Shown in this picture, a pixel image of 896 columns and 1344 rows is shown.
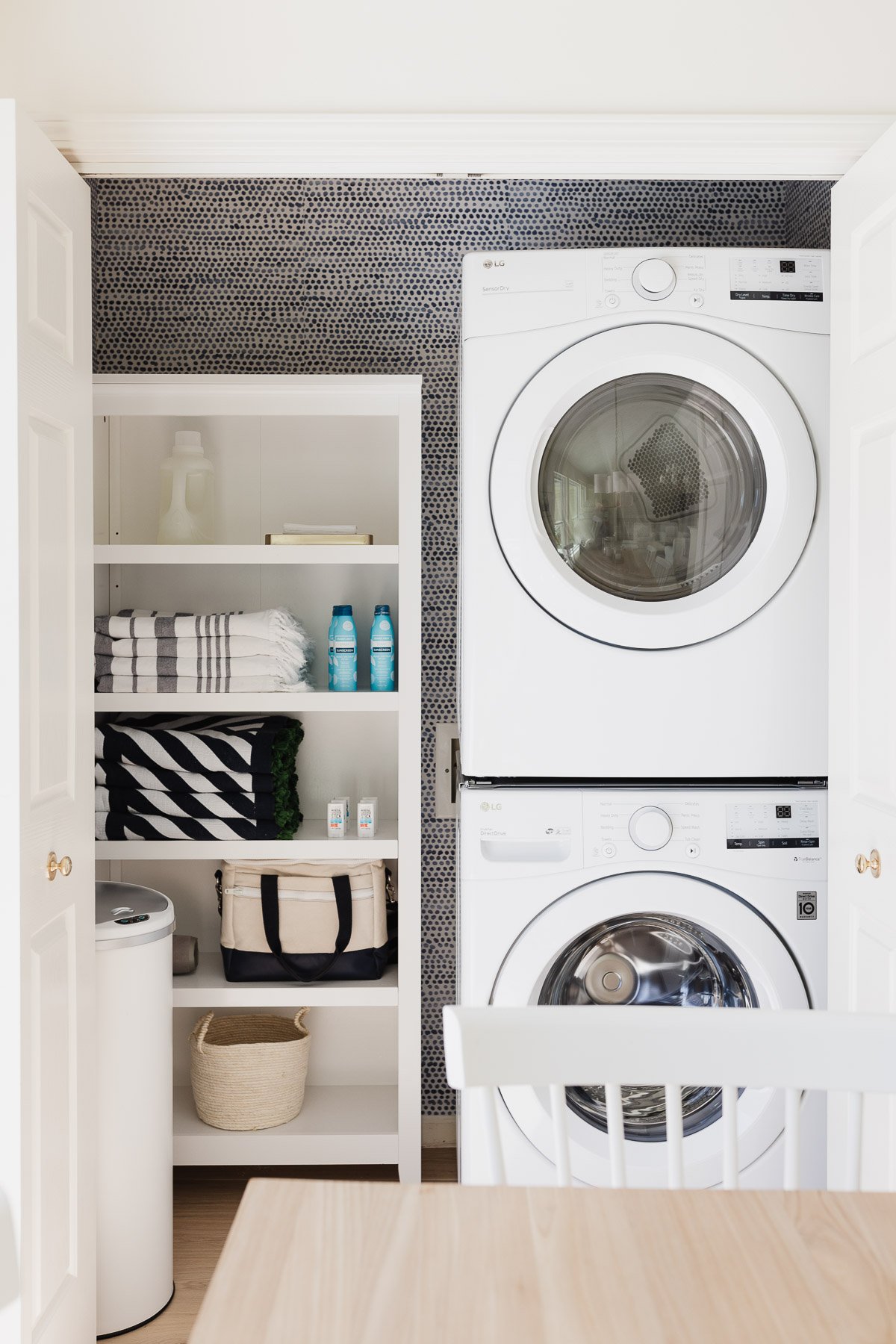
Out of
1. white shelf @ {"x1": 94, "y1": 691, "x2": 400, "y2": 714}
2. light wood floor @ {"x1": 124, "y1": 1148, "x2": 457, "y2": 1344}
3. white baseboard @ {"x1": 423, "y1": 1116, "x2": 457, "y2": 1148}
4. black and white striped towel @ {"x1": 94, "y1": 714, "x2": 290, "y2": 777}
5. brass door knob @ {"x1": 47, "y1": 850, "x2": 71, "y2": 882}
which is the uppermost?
white shelf @ {"x1": 94, "y1": 691, "x2": 400, "y2": 714}

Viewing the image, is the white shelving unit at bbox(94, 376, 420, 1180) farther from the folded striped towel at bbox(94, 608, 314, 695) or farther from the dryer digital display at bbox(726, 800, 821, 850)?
the dryer digital display at bbox(726, 800, 821, 850)

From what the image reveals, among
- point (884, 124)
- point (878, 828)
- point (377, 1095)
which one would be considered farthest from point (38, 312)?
point (377, 1095)

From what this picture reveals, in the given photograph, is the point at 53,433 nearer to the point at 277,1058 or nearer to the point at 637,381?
the point at 637,381

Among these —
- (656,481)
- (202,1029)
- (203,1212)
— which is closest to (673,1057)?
(656,481)

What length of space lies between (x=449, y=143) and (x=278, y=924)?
1.55m

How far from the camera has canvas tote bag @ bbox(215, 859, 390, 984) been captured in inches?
86.9

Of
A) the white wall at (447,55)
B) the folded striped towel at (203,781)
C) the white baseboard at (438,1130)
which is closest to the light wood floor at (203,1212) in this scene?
the white baseboard at (438,1130)

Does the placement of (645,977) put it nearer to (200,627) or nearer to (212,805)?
(212,805)

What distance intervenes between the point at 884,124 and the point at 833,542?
2.19ft

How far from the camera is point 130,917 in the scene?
1.88 m

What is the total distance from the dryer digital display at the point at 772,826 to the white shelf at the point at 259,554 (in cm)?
85

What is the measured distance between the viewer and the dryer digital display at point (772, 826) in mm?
1822

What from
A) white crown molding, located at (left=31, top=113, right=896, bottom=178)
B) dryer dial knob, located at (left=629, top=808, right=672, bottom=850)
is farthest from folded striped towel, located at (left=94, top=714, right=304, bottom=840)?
white crown molding, located at (left=31, top=113, right=896, bottom=178)

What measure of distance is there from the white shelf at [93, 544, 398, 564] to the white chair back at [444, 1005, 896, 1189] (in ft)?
4.15
